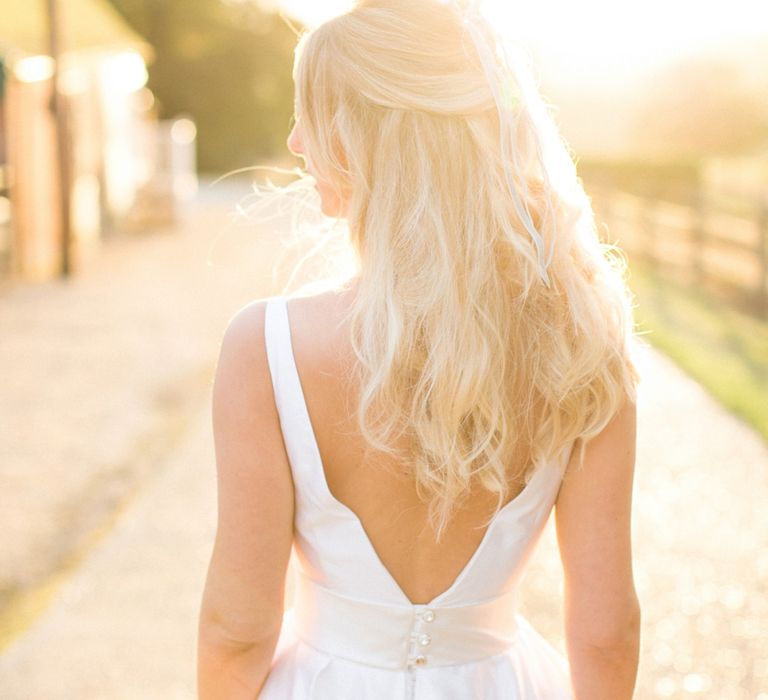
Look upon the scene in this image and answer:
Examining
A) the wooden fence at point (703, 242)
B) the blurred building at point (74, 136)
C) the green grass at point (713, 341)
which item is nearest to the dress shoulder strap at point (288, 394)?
the green grass at point (713, 341)

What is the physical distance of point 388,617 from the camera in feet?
5.30

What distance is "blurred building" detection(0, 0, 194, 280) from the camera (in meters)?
13.0

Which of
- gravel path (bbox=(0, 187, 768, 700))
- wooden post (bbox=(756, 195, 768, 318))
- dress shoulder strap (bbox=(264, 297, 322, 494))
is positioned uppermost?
dress shoulder strap (bbox=(264, 297, 322, 494))

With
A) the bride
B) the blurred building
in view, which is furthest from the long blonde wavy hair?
the blurred building

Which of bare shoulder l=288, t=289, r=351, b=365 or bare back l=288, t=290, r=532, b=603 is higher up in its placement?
bare shoulder l=288, t=289, r=351, b=365

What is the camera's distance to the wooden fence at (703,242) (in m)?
10.9

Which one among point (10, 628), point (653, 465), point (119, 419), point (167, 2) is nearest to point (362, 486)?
point (10, 628)

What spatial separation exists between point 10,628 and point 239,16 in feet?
122

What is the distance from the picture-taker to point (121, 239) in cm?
1802

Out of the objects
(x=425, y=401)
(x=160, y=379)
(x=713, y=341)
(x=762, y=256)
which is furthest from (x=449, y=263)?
(x=762, y=256)

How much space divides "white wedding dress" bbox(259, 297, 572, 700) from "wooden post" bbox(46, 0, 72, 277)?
39.3ft

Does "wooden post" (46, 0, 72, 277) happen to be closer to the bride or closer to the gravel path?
the gravel path

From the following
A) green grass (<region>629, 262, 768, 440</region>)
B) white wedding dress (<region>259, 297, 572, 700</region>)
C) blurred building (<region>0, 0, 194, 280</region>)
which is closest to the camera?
white wedding dress (<region>259, 297, 572, 700</region>)

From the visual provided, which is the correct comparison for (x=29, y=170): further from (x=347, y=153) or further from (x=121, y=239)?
(x=347, y=153)
